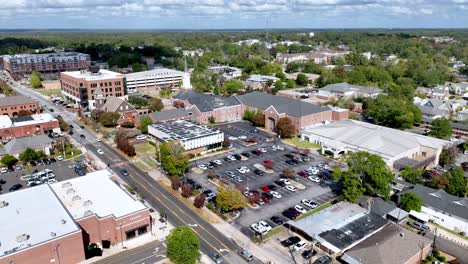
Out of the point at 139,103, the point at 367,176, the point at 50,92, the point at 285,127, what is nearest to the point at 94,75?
the point at 139,103

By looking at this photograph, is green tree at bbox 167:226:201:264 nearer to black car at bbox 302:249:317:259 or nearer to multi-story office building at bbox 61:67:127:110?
black car at bbox 302:249:317:259

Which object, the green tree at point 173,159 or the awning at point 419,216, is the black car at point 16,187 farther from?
the awning at point 419,216

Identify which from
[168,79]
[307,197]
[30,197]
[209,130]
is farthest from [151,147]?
[168,79]

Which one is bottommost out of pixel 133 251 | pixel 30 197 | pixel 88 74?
pixel 133 251

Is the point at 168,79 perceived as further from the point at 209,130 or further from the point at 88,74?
the point at 209,130

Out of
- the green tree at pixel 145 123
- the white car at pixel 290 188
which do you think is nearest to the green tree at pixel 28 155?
the green tree at pixel 145 123

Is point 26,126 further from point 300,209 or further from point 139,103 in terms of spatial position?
point 300,209
